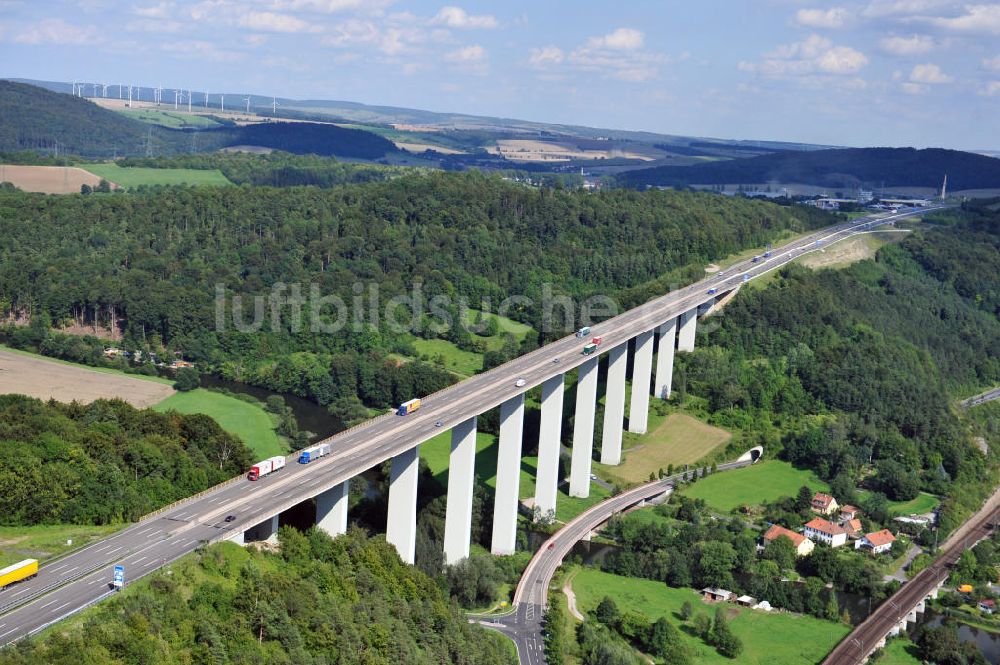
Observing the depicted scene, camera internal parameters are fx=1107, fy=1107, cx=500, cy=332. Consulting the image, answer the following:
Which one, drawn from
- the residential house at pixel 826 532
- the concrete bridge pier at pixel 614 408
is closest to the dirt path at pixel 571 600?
the residential house at pixel 826 532

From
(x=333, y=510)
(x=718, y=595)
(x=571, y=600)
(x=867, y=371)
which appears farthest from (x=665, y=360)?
(x=333, y=510)

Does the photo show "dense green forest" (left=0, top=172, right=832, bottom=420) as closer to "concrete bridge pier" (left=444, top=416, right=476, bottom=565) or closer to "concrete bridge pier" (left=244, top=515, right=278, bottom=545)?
"concrete bridge pier" (left=444, top=416, right=476, bottom=565)

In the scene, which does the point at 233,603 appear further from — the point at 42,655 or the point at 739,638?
the point at 739,638

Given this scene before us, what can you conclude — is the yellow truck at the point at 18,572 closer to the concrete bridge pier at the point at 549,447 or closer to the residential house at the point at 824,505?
the concrete bridge pier at the point at 549,447

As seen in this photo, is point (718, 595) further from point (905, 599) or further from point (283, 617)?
point (283, 617)

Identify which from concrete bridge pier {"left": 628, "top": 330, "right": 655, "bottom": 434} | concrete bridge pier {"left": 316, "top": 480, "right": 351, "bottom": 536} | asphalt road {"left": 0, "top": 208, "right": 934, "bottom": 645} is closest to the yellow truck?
asphalt road {"left": 0, "top": 208, "right": 934, "bottom": 645}

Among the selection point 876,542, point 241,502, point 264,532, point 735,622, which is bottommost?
point 735,622
